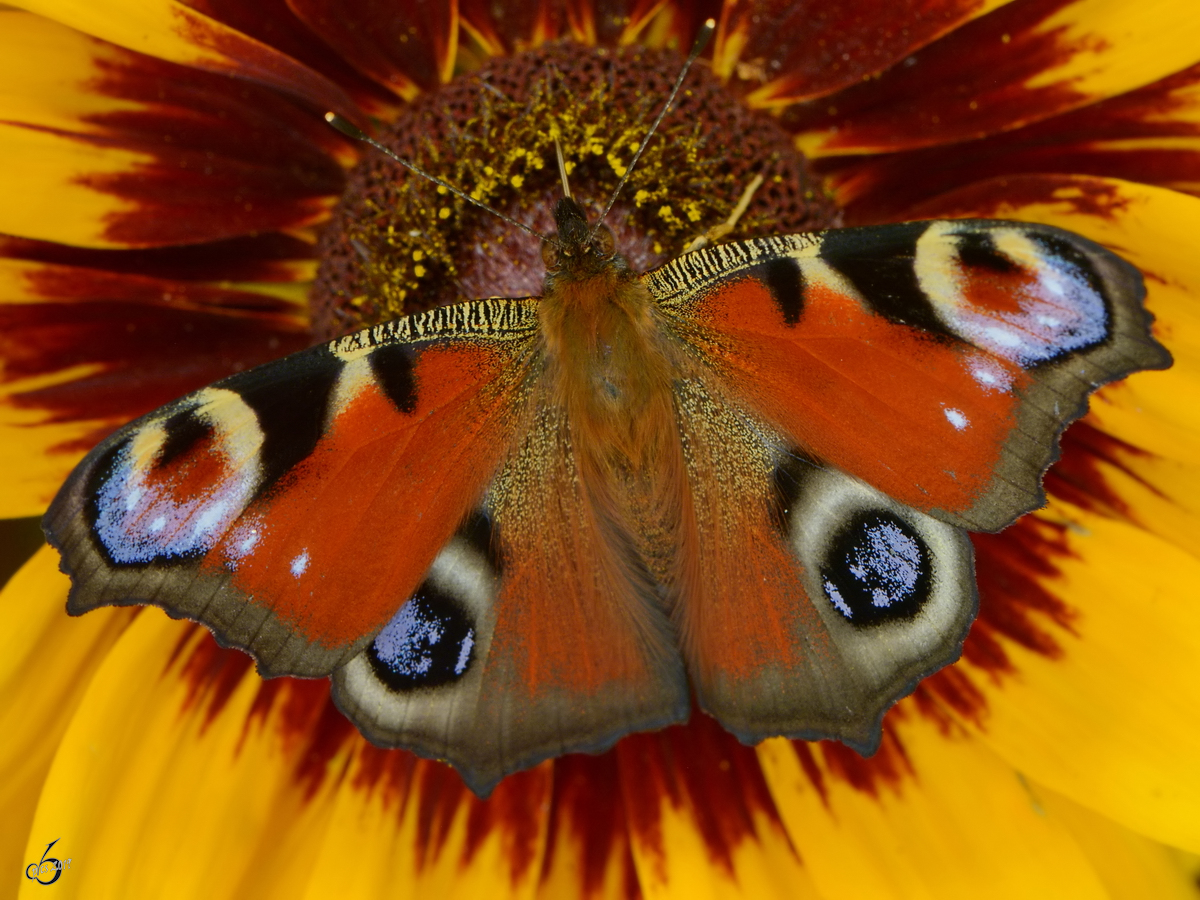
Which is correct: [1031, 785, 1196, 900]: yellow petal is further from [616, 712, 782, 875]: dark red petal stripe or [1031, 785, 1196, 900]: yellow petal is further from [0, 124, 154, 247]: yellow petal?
[0, 124, 154, 247]: yellow petal

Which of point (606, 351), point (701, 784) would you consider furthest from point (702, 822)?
point (606, 351)

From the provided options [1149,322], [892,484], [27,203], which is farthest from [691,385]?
[27,203]

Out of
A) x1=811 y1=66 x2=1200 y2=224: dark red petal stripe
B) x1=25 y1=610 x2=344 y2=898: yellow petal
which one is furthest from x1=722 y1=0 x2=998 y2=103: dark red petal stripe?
x1=25 y1=610 x2=344 y2=898: yellow petal

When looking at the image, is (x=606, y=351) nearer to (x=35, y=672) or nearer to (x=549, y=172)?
(x=549, y=172)

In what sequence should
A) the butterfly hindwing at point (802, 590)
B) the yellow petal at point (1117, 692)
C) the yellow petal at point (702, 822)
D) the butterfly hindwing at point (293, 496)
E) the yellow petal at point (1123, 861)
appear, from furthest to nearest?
the yellow petal at point (1123, 861), the yellow petal at point (702, 822), the yellow petal at point (1117, 692), the butterfly hindwing at point (802, 590), the butterfly hindwing at point (293, 496)

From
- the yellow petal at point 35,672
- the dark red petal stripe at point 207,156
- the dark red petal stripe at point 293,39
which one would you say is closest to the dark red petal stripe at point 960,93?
the dark red petal stripe at point 293,39

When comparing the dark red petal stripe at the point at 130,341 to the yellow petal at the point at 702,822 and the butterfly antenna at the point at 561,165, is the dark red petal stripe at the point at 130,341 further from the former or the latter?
the yellow petal at the point at 702,822
